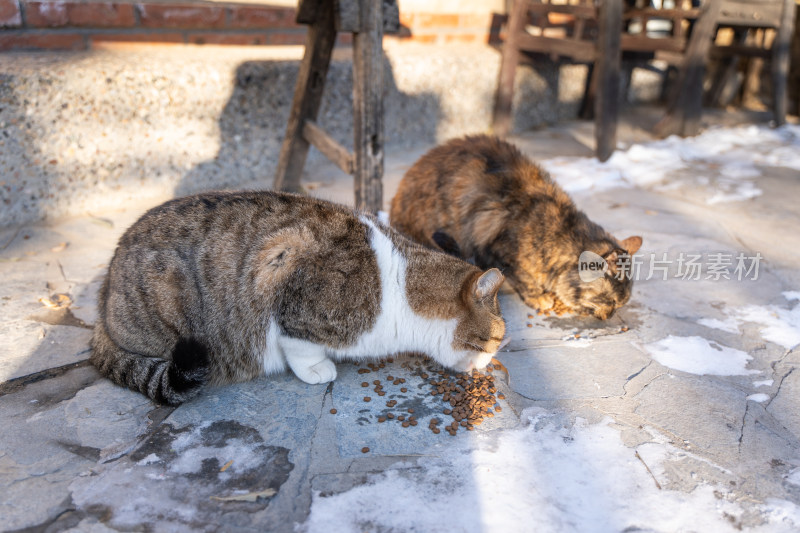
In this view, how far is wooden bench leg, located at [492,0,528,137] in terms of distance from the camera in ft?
22.5

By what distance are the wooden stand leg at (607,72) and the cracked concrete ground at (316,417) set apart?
261cm

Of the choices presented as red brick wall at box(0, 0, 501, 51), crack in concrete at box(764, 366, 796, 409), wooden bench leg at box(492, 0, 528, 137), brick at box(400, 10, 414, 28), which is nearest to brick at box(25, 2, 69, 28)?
red brick wall at box(0, 0, 501, 51)

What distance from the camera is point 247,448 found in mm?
2443

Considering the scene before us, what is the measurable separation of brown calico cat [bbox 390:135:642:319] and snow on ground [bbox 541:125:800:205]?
1.83 m

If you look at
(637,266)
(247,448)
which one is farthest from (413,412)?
(637,266)

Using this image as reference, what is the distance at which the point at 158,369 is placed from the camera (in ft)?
8.72

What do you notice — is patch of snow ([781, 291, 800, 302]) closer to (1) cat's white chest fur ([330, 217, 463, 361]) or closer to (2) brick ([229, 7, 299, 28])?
(1) cat's white chest fur ([330, 217, 463, 361])

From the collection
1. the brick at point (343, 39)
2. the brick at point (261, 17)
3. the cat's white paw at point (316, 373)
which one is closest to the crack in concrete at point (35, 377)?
the cat's white paw at point (316, 373)

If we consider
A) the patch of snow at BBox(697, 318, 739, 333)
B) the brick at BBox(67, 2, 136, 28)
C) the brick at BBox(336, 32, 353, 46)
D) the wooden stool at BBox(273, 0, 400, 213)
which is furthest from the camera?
the brick at BBox(336, 32, 353, 46)

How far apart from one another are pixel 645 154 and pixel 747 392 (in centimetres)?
399

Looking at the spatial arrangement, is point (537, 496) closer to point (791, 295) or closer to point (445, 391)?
point (445, 391)

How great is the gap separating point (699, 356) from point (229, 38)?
4439mm

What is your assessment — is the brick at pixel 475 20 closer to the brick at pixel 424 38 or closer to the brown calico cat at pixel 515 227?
the brick at pixel 424 38

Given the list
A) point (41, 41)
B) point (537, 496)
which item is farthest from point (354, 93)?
point (537, 496)
